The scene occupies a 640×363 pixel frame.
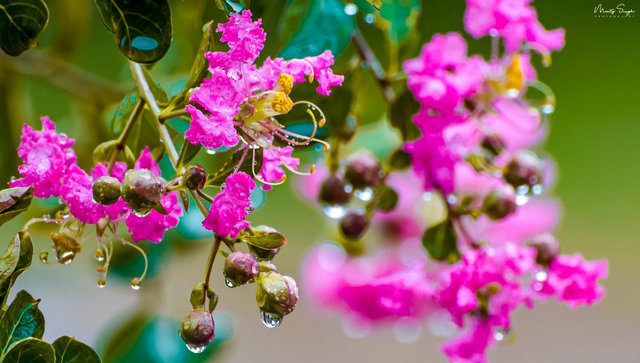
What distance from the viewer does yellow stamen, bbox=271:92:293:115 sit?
2.20 feet

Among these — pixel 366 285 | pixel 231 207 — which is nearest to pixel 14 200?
pixel 231 207

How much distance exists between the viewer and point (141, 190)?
2.04 feet

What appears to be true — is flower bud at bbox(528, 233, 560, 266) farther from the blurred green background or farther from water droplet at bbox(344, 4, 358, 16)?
the blurred green background

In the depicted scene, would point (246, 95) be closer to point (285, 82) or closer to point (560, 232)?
point (285, 82)

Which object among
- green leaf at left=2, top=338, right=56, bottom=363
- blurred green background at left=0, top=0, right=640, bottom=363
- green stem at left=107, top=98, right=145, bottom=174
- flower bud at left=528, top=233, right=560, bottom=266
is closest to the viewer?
green leaf at left=2, top=338, right=56, bottom=363

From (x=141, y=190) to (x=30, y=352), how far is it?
13 cm

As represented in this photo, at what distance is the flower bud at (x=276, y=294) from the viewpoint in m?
0.63

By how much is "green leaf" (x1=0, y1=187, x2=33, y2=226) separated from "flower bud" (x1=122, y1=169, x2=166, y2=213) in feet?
0.22

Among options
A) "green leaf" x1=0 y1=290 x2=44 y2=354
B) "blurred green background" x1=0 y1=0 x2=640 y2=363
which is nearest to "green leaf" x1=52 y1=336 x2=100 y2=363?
"green leaf" x1=0 y1=290 x2=44 y2=354

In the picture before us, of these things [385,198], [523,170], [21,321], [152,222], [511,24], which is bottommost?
[21,321]

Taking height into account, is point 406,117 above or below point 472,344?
above

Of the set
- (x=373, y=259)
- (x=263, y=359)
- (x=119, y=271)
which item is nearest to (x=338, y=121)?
(x=373, y=259)

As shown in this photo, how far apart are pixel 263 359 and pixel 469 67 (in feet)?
7.21

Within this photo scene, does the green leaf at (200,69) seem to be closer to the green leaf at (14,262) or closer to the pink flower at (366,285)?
the green leaf at (14,262)
